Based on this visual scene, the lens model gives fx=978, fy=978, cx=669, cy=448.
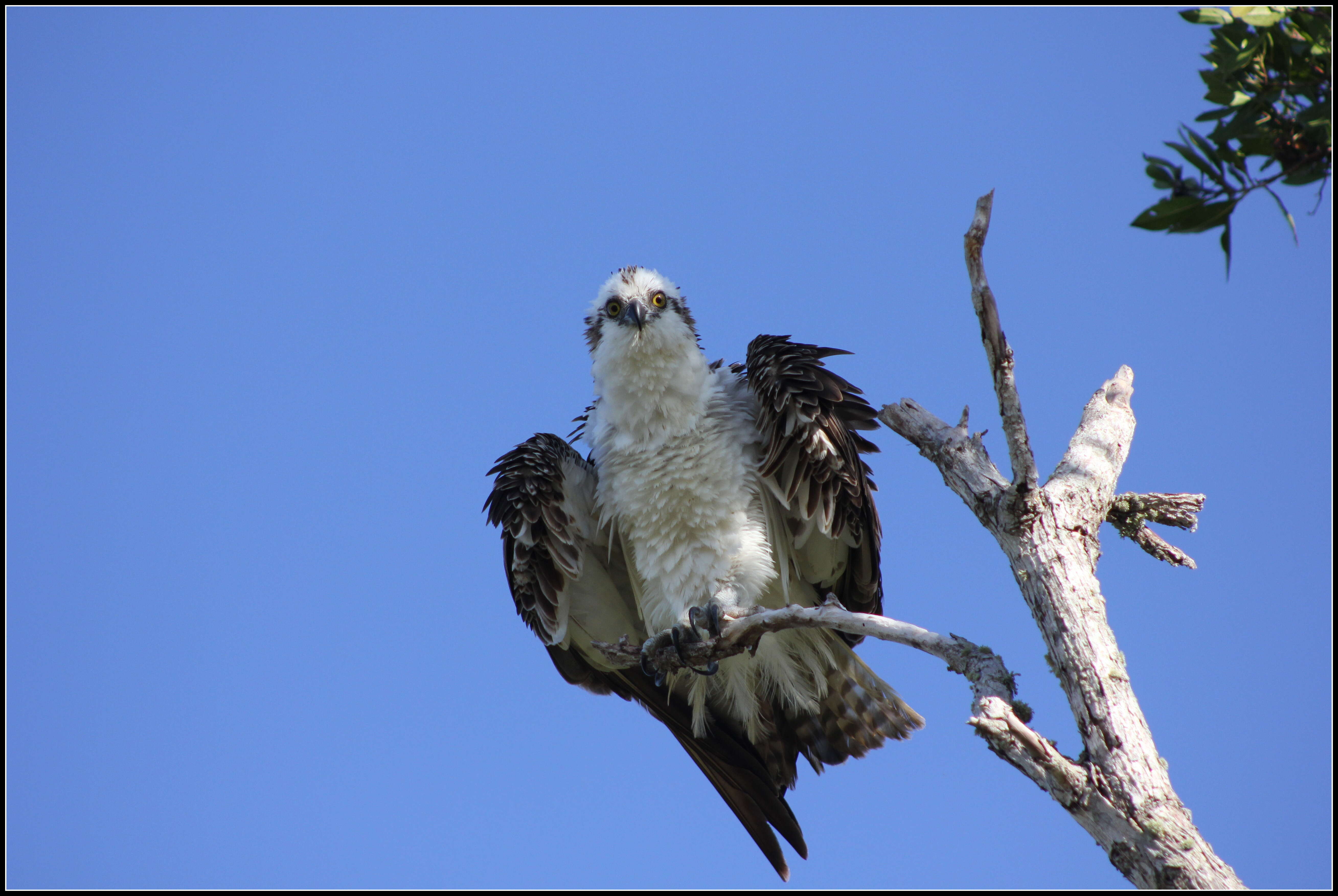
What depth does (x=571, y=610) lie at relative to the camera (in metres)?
6.03

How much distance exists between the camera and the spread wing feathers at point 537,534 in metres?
5.58

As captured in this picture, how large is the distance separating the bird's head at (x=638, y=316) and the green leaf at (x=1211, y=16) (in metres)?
3.45

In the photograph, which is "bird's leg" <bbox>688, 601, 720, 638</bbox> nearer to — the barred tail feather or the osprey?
the osprey

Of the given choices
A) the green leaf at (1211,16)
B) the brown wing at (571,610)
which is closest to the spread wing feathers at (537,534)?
the brown wing at (571,610)

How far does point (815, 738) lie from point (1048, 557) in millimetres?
2323

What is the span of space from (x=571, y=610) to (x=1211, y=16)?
4458 millimetres

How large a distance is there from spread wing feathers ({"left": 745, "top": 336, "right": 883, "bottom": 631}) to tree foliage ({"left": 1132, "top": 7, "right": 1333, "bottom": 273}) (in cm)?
246

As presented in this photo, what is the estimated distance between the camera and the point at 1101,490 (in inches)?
182

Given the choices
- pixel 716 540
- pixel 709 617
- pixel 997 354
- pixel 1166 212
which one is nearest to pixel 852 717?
pixel 709 617

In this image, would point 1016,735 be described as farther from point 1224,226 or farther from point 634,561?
point 634,561

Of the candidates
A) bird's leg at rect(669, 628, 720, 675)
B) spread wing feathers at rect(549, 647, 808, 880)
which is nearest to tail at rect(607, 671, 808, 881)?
spread wing feathers at rect(549, 647, 808, 880)

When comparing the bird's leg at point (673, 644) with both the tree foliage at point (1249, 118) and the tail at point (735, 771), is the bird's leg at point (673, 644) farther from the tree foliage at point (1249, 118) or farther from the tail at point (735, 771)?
the tree foliage at point (1249, 118)

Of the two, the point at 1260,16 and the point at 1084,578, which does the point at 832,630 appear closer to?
the point at 1084,578

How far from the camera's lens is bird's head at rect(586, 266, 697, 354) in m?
5.94
